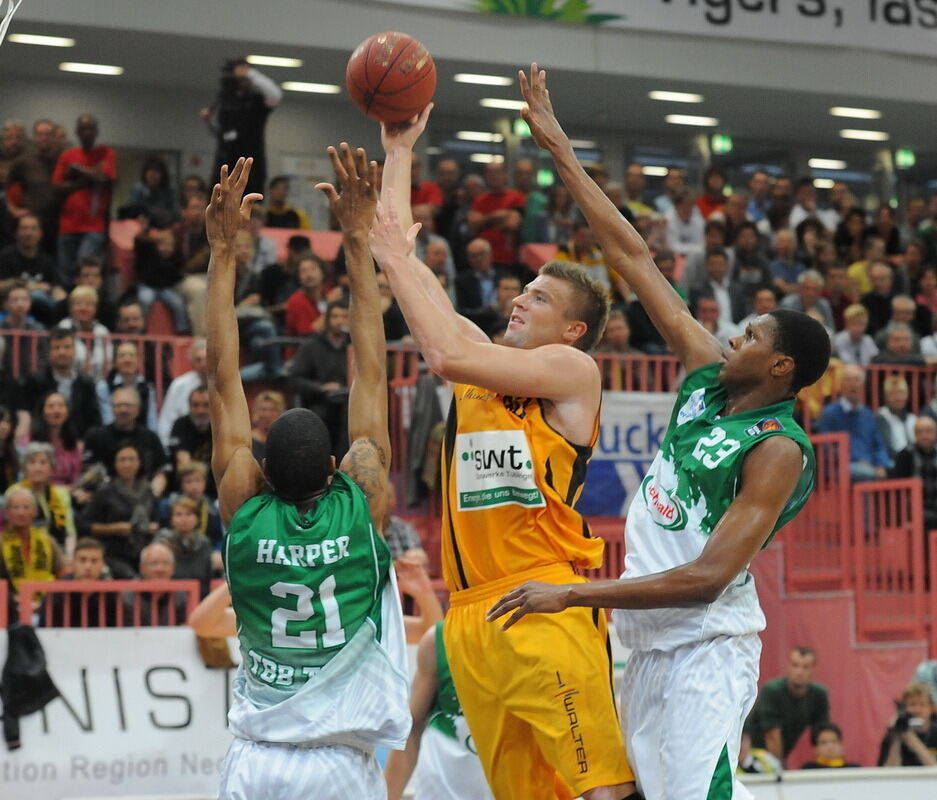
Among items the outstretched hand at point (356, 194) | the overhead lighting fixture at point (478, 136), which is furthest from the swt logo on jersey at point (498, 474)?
the overhead lighting fixture at point (478, 136)

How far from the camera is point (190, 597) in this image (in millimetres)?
10750

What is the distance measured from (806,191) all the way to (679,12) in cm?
280

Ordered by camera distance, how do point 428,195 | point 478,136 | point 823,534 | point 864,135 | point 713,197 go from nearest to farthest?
point 823,534 < point 428,195 < point 713,197 < point 478,136 < point 864,135

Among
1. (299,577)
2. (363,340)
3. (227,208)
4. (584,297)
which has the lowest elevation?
(299,577)

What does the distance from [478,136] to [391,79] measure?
53.1 ft

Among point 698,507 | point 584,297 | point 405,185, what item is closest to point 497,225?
point 405,185

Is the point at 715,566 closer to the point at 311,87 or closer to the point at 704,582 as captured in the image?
the point at 704,582

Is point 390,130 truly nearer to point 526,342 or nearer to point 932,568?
point 526,342

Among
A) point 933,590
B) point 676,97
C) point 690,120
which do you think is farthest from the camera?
point 690,120

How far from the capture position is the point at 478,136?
74.9 feet

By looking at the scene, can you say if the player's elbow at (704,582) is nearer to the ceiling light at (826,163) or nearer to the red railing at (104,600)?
the red railing at (104,600)

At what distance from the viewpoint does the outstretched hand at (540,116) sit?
19.4 feet

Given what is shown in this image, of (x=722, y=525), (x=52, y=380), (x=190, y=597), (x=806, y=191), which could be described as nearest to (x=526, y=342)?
(x=722, y=525)

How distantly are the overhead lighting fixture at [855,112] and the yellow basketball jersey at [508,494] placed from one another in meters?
17.7
